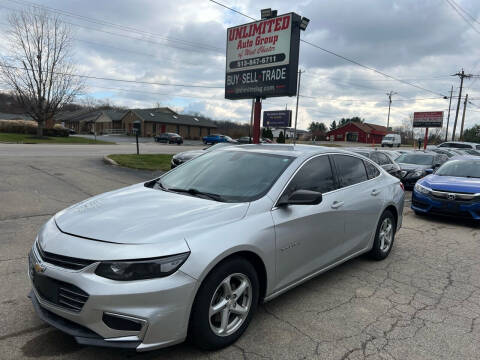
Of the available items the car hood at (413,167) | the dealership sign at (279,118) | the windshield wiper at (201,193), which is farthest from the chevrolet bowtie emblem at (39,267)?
the dealership sign at (279,118)

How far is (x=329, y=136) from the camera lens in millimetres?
90000

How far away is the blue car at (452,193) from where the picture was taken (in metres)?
7.15

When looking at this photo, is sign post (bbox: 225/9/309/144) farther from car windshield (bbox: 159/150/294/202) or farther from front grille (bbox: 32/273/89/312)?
front grille (bbox: 32/273/89/312)

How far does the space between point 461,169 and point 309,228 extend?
22.9ft

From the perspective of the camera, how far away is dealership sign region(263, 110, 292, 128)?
34156 millimetres

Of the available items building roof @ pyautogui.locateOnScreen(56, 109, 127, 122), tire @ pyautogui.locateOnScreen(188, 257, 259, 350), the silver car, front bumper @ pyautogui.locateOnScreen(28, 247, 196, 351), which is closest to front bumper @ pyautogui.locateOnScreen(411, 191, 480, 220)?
the silver car

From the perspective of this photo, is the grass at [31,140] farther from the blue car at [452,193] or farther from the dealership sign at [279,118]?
the blue car at [452,193]

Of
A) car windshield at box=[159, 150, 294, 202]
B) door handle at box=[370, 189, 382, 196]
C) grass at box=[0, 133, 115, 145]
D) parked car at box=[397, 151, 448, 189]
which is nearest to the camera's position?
car windshield at box=[159, 150, 294, 202]

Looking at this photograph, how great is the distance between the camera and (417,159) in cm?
1467

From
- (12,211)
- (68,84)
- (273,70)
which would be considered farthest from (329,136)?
(12,211)

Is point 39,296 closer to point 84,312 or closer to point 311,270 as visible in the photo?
point 84,312

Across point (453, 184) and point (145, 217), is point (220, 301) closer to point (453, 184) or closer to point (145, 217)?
point (145, 217)

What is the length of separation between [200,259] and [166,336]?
54 cm

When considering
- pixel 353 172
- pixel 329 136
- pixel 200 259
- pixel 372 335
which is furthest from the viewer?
pixel 329 136
